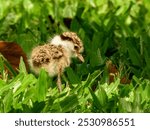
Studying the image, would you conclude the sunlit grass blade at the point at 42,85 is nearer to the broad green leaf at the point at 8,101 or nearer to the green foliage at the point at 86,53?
the green foliage at the point at 86,53

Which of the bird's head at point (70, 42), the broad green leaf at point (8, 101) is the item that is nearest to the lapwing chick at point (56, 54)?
the bird's head at point (70, 42)

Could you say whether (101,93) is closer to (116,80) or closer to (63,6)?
(116,80)

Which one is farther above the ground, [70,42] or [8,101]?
[70,42]

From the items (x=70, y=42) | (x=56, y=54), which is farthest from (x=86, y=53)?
(x=56, y=54)

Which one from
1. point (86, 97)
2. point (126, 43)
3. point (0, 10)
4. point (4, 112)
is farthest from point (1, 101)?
point (0, 10)

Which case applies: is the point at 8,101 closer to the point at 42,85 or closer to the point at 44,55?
the point at 42,85

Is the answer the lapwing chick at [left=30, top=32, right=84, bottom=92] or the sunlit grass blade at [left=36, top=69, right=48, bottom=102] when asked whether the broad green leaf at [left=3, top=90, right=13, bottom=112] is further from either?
the lapwing chick at [left=30, top=32, right=84, bottom=92]

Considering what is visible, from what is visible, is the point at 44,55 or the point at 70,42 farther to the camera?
the point at 70,42
